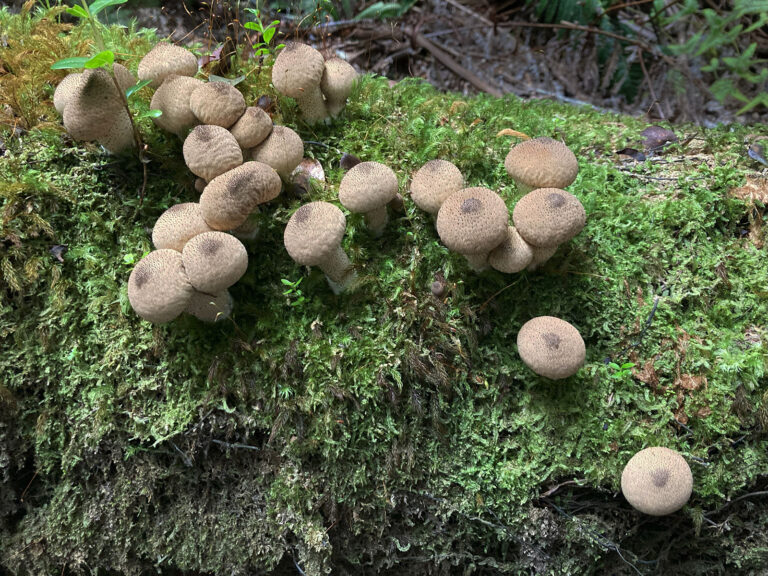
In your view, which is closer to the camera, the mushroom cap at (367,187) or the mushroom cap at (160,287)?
the mushroom cap at (160,287)

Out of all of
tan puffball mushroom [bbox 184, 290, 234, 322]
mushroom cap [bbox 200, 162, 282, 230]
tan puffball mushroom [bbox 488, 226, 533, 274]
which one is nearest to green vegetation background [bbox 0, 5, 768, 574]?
tan puffball mushroom [bbox 184, 290, 234, 322]

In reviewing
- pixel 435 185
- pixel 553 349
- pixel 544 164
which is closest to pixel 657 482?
pixel 553 349

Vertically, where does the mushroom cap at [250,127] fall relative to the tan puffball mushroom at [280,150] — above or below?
above

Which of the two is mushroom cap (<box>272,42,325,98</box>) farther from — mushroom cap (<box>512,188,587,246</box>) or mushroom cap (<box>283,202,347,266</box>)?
mushroom cap (<box>512,188,587,246</box>)

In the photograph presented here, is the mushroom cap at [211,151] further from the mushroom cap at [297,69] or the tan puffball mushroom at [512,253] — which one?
the tan puffball mushroom at [512,253]

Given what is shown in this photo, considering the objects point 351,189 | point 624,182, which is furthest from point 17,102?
point 624,182

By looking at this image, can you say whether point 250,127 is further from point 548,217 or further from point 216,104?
point 548,217

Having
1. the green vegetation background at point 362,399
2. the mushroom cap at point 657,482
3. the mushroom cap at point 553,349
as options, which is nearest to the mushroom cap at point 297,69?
the green vegetation background at point 362,399
